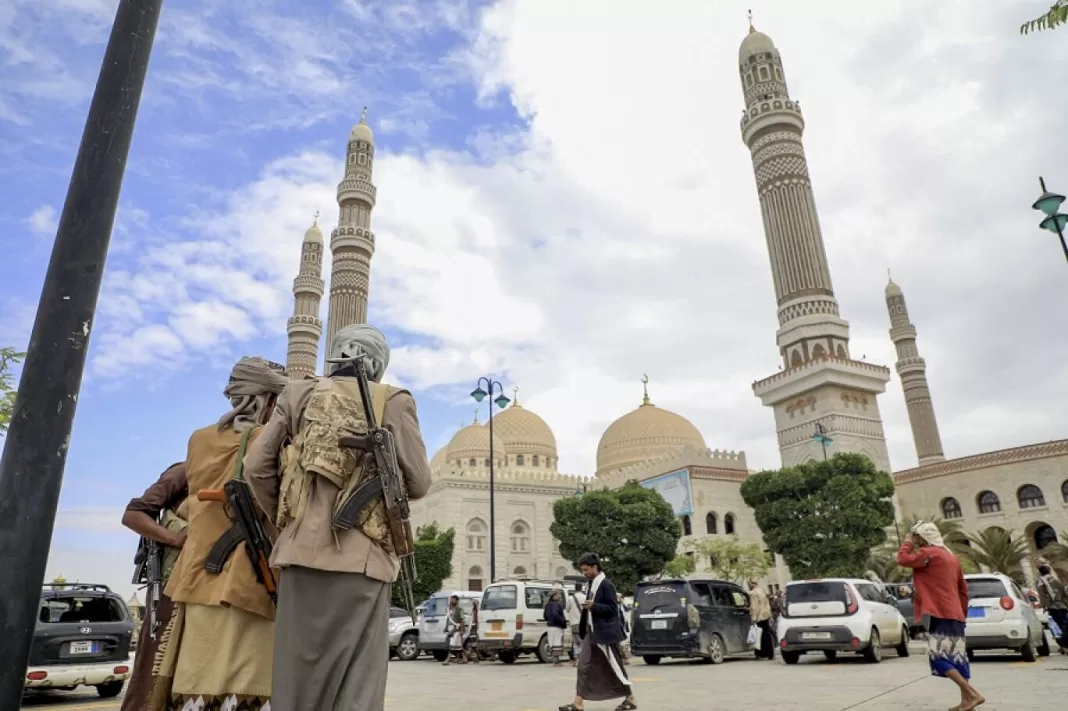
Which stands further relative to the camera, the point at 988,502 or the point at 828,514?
the point at 988,502

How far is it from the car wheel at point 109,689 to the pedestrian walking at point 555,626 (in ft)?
20.7

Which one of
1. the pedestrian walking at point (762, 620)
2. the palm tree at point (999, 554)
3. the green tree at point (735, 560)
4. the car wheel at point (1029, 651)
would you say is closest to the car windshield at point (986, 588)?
the car wheel at point (1029, 651)

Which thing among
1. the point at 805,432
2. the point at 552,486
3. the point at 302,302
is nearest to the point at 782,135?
the point at 805,432

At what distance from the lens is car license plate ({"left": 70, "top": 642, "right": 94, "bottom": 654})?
8.05 metres

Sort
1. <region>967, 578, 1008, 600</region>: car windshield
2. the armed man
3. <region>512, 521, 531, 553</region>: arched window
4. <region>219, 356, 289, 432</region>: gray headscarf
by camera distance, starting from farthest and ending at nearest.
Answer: <region>512, 521, 531, 553</region>: arched window < <region>967, 578, 1008, 600</region>: car windshield < <region>219, 356, 289, 432</region>: gray headscarf < the armed man

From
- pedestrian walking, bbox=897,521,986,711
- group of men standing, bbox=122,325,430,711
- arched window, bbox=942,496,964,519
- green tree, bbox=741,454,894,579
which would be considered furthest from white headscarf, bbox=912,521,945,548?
arched window, bbox=942,496,964,519

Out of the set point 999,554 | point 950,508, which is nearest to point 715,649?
point 999,554

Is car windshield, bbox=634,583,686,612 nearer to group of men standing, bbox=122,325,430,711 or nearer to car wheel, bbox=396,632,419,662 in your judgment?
car wheel, bbox=396,632,419,662

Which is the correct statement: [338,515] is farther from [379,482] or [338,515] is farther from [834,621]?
[834,621]

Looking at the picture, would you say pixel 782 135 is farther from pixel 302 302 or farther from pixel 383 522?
pixel 383 522

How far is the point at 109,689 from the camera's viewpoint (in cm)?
874

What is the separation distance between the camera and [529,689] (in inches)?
334

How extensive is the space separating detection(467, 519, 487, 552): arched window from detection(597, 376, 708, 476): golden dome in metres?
11.0

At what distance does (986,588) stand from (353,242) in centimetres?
3554
